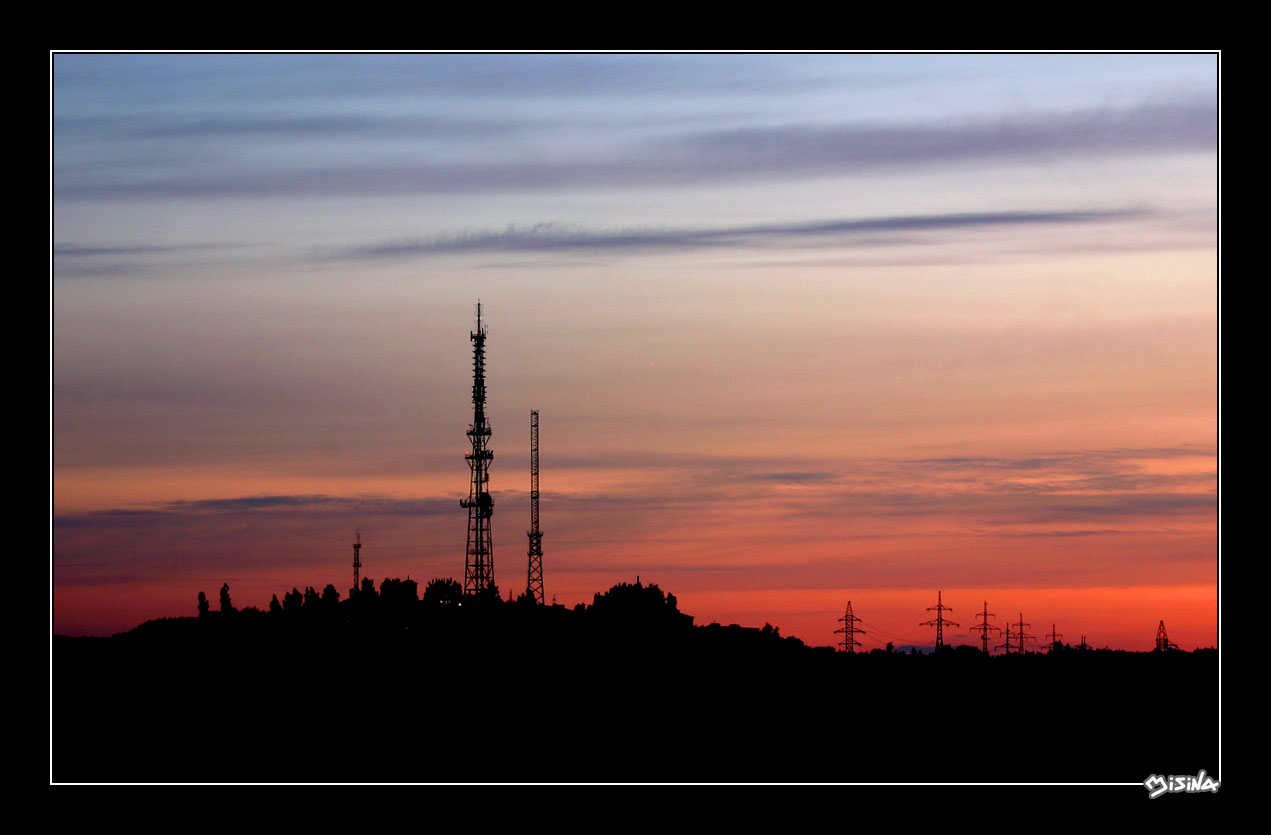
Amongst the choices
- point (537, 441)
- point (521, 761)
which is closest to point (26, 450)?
point (537, 441)

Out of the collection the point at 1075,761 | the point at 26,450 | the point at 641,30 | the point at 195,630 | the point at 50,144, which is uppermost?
the point at 641,30

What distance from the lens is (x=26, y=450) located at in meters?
37.1

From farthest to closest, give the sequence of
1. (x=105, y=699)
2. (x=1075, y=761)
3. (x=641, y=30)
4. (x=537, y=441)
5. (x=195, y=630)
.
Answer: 1. (x=195, y=630)
2. (x=105, y=699)
3. (x=1075, y=761)
4. (x=537, y=441)
5. (x=641, y=30)

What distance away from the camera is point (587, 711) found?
141625mm

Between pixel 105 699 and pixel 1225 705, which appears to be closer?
pixel 1225 705

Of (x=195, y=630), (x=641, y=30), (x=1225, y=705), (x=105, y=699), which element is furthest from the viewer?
(x=195, y=630)

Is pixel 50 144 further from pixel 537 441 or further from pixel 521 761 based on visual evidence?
pixel 521 761

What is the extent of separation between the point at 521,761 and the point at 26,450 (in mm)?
95584

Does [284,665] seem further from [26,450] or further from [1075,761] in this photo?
[26,450]

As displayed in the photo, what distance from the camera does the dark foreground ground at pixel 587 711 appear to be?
416 ft

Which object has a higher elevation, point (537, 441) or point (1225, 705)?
point (537, 441)

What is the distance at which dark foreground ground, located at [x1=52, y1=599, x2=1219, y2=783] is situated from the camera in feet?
416

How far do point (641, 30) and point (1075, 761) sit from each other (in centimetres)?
10515

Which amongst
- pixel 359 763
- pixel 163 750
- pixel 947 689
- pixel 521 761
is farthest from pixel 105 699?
pixel 947 689
